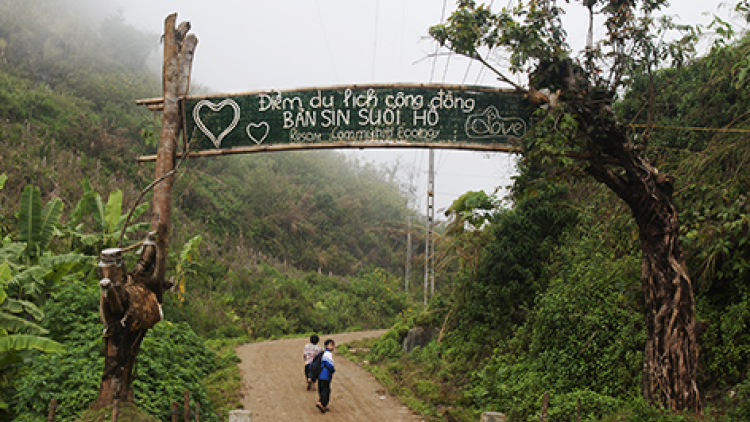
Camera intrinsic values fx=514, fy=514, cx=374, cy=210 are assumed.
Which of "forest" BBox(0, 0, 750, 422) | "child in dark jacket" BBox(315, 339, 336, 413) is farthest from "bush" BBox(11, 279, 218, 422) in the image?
"child in dark jacket" BBox(315, 339, 336, 413)

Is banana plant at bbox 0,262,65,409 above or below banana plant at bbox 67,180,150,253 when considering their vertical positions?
below

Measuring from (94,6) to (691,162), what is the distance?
151 ft

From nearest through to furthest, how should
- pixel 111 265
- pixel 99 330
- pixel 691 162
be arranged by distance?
1. pixel 111 265
2. pixel 99 330
3. pixel 691 162

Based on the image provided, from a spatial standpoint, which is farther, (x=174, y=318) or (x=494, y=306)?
(x=174, y=318)

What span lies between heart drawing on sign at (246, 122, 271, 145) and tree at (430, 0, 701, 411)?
268 centimetres

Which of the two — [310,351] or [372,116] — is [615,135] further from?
[310,351]

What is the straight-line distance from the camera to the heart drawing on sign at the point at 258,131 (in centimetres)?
737

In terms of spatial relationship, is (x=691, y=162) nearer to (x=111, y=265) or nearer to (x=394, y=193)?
(x=111, y=265)

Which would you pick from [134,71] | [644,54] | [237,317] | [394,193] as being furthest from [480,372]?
[394,193]

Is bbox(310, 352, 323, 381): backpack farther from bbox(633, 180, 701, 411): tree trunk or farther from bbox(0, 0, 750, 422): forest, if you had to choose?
Answer: bbox(633, 180, 701, 411): tree trunk

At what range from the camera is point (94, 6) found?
41.5 m

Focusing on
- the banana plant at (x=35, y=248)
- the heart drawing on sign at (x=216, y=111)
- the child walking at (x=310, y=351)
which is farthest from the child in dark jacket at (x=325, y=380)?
the banana plant at (x=35, y=248)

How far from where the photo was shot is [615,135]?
604 centimetres

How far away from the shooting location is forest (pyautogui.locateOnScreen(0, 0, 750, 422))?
6.27 meters
